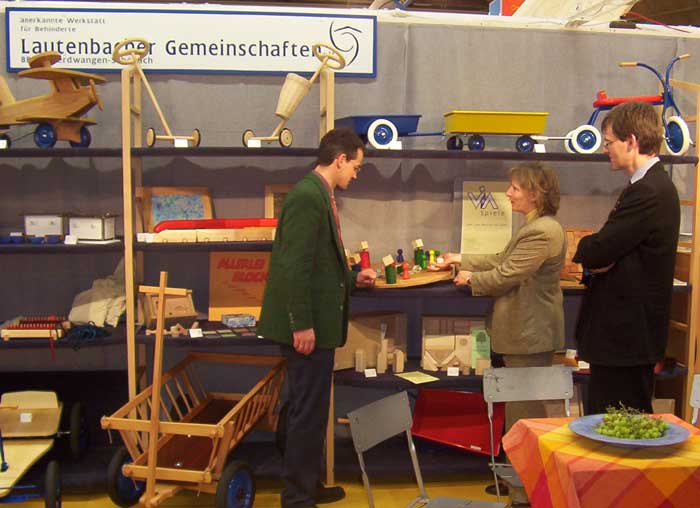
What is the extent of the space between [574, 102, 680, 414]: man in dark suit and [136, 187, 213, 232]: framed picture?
2.02 m

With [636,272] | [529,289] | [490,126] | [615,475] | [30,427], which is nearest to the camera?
[615,475]

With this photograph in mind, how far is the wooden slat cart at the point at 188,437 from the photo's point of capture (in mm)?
3342

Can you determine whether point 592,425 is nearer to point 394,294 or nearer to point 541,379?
point 541,379

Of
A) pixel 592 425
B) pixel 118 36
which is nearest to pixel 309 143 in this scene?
pixel 118 36

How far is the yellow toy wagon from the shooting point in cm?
399

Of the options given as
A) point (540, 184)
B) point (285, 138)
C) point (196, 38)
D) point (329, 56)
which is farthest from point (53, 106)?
point (540, 184)

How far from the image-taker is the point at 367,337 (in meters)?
4.08

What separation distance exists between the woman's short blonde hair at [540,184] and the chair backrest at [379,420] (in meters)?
1.19

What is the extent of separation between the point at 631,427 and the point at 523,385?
2.96 ft

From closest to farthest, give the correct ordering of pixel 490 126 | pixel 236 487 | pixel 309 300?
pixel 309 300, pixel 236 487, pixel 490 126

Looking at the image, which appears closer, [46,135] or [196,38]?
[46,135]

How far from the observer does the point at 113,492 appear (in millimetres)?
3531

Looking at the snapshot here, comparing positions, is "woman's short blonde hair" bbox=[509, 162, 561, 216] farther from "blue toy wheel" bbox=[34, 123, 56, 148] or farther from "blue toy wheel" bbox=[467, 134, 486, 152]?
"blue toy wheel" bbox=[34, 123, 56, 148]

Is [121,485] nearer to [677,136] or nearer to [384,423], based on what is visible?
[384,423]
